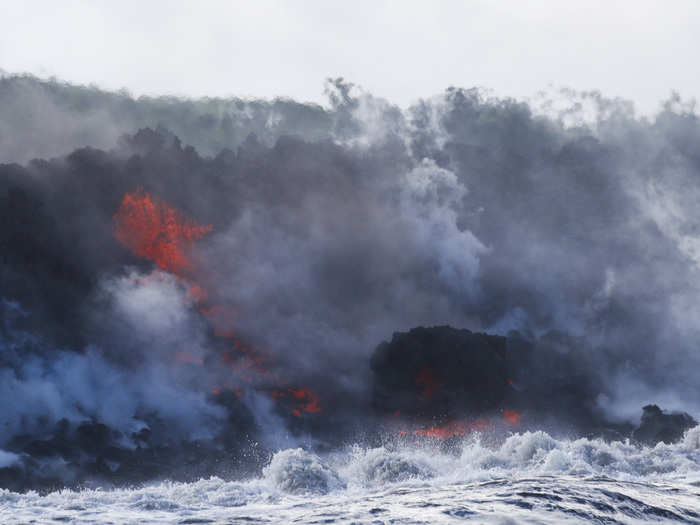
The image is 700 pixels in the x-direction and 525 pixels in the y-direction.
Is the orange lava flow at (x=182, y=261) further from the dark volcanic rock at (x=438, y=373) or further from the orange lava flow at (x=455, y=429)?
the orange lava flow at (x=455, y=429)

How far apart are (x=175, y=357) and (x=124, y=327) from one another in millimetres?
2685

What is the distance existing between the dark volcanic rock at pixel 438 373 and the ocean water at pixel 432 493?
21.7 feet

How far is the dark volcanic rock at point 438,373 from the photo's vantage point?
33750 mm

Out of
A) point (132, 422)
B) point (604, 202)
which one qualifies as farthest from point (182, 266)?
point (604, 202)

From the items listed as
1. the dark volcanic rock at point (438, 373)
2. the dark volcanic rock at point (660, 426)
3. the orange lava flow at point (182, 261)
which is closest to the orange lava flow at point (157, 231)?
the orange lava flow at point (182, 261)

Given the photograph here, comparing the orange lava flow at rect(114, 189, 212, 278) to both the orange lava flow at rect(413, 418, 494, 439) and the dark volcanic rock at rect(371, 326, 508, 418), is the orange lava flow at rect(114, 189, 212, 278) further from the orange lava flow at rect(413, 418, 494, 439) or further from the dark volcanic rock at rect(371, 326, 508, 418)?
the orange lava flow at rect(413, 418, 494, 439)

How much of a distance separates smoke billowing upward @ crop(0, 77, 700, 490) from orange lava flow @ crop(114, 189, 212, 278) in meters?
0.11

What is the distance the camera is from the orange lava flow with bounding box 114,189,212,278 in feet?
110

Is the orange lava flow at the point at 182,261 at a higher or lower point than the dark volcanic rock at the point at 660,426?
higher

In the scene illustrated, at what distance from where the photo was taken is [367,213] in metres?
38.2

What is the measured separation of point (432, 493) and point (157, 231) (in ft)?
66.8

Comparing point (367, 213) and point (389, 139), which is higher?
point (389, 139)

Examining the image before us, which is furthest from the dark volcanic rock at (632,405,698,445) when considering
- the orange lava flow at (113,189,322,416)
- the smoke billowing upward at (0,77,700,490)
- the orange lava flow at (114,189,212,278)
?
the orange lava flow at (114,189,212,278)

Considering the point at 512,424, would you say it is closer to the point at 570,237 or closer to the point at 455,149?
the point at 570,237
